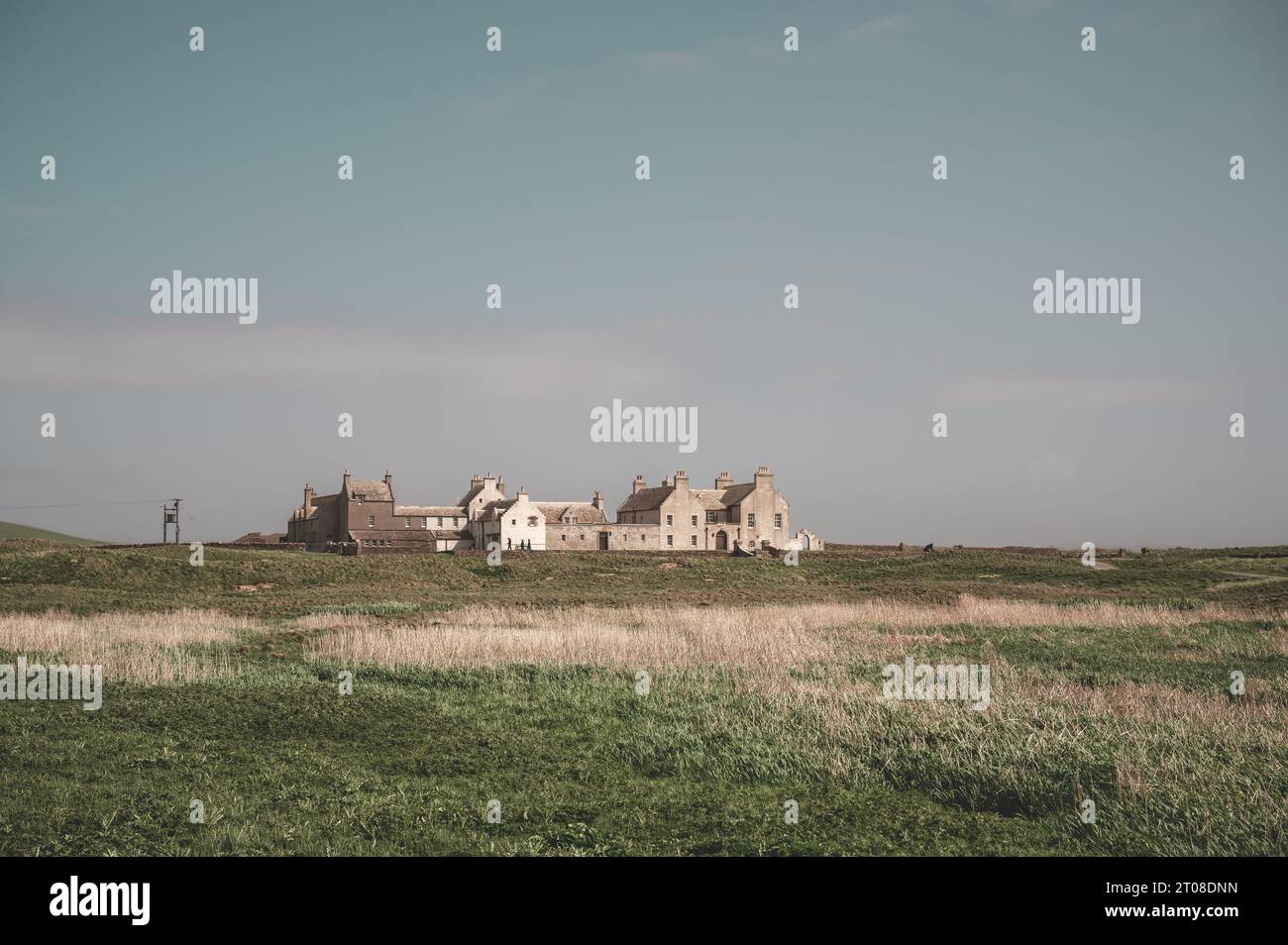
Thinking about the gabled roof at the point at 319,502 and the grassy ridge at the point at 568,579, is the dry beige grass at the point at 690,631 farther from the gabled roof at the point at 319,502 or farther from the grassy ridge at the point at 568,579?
the gabled roof at the point at 319,502

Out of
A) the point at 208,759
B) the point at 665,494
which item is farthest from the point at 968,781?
the point at 665,494

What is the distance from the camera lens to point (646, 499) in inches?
3875

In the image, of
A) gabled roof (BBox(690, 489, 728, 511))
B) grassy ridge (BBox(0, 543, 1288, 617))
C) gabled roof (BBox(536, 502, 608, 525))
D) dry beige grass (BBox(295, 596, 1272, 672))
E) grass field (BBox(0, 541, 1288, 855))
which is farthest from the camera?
gabled roof (BBox(536, 502, 608, 525))

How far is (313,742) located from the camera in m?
14.8

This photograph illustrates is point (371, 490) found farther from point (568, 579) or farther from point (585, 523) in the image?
point (568, 579)

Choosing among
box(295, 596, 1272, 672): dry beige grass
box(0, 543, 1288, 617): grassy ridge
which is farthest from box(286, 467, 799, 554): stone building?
box(295, 596, 1272, 672): dry beige grass

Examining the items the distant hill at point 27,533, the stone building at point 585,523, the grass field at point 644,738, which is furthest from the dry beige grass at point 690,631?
the distant hill at point 27,533

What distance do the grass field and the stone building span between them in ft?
185

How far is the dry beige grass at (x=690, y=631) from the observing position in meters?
23.7

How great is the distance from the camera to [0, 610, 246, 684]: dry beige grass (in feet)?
68.6

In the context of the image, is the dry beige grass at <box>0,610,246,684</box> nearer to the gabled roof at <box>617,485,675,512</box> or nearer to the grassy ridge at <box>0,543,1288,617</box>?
the grassy ridge at <box>0,543,1288,617</box>
